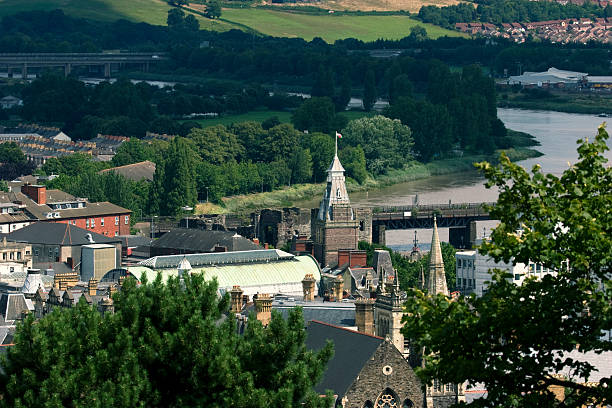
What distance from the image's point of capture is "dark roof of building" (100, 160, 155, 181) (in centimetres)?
14150

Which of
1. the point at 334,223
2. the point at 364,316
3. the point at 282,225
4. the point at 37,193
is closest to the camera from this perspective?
the point at 364,316

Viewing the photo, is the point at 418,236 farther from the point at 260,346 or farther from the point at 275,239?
the point at 260,346

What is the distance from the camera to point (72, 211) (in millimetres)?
118062

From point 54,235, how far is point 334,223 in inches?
625

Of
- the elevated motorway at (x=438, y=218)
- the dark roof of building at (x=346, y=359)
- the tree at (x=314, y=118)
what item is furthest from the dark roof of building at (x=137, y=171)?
the dark roof of building at (x=346, y=359)

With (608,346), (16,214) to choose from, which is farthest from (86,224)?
(608,346)

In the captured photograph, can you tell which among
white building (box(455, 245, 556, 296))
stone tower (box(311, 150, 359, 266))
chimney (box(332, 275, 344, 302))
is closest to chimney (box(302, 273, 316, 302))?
chimney (box(332, 275, 344, 302))

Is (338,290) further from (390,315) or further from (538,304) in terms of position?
(538,304)

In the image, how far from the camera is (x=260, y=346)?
37.2 metres

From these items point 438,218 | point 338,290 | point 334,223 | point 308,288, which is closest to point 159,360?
point 308,288

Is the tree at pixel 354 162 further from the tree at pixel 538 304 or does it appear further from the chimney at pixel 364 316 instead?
the tree at pixel 538 304

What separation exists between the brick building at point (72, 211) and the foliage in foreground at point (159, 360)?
7853cm

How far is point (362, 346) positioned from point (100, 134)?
446 ft

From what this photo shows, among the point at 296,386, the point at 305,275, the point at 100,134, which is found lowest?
the point at 100,134
